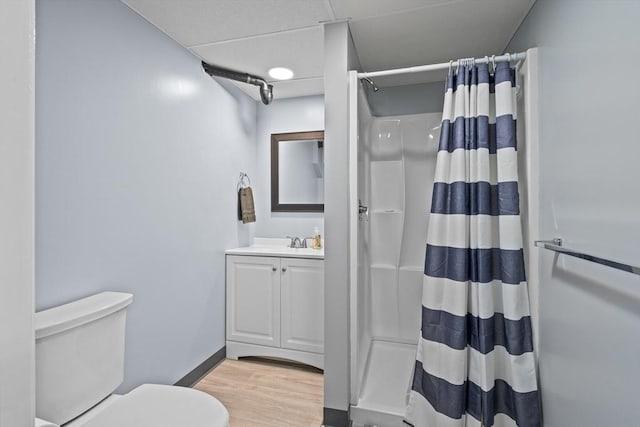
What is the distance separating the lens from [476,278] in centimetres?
150

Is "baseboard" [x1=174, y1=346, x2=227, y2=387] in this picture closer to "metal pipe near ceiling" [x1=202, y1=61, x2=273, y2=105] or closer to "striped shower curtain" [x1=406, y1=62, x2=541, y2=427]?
"striped shower curtain" [x1=406, y1=62, x2=541, y2=427]

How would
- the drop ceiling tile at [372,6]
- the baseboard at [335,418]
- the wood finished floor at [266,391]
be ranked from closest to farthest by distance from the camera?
1. the drop ceiling tile at [372,6]
2. the baseboard at [335,418]
3. the wood finished floor at [266,391]

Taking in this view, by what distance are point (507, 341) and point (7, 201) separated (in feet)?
5.81

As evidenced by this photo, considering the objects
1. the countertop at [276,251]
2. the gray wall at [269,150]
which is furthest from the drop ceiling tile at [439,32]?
the countertop at [276,251]

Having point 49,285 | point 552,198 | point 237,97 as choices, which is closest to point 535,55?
point 552,198

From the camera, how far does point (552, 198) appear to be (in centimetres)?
131

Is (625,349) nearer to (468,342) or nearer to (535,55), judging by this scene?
(468,342)

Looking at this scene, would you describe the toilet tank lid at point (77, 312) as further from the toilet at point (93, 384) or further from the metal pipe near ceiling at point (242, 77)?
the metal pipe near ceiling at point (242, 77)

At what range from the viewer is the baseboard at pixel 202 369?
201 cm

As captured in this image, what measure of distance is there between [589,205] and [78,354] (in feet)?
6.28

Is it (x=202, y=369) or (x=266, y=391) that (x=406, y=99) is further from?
(x=202, y=369)

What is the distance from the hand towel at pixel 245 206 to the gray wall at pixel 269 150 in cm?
20

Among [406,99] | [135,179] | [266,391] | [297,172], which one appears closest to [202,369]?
[266,391]

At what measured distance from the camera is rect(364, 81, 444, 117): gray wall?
257cm
